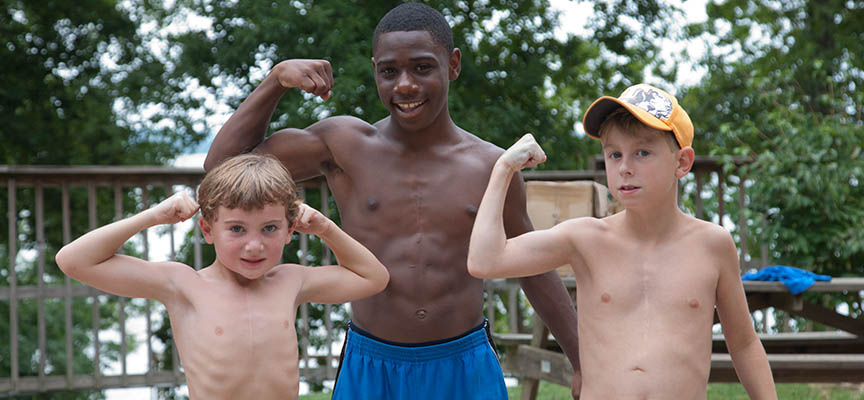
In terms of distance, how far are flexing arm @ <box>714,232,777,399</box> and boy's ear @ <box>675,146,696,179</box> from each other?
8.0 inches

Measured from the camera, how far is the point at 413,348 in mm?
2721

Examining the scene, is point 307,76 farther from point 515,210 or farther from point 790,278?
point 790,278

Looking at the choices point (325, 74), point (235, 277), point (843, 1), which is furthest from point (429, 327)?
point (843, 1)

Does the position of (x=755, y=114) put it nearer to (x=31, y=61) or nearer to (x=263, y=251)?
(x=31, y=61)

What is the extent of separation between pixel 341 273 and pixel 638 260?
0.81 m

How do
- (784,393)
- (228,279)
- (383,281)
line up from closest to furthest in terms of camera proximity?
(228,279) < (383,281) < (784,393)

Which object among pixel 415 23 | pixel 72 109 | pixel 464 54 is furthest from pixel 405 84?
pixel 72 109

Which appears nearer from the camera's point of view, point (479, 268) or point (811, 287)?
point (479, 268)

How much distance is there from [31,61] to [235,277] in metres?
9.07

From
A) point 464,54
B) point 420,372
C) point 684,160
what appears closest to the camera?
point 684,160

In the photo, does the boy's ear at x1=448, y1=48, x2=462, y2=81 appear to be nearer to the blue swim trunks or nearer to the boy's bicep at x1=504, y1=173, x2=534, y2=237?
the boy's bicep at x1=504, y1=173, x2=534, y2=237

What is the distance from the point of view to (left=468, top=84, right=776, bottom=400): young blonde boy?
228 cm

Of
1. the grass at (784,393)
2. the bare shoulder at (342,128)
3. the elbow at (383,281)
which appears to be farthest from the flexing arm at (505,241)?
the grass at (784,393)

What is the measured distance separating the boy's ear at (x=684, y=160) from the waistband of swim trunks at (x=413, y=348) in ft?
2.72
